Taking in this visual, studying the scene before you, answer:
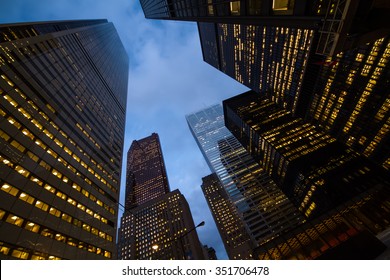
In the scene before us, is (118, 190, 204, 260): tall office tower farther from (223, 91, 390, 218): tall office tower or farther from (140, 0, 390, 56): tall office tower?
(140, 0, 390, 56): tall office tower

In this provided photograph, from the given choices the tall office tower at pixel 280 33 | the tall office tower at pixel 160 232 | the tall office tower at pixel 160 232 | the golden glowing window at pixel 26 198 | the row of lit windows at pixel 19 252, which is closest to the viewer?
the tall office tower at pixel 280 33

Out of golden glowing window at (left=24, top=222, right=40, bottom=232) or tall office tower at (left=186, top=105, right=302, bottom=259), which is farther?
tall office tower at (left=186, top=105, right=302, bottom=259)

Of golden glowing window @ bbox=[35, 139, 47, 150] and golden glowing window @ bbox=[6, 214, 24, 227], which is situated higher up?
golden glowing window @ bbox=[35, 139, 47, 150]

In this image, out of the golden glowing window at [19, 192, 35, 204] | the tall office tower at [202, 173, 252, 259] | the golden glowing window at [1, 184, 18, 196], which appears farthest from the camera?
the tall office tower at [202, 173, 252, 259]

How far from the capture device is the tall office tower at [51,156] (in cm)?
2558

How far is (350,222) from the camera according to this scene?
1442 inches

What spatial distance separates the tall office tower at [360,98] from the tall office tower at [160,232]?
305ft

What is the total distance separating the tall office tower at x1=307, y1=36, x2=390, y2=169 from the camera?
62250 mm

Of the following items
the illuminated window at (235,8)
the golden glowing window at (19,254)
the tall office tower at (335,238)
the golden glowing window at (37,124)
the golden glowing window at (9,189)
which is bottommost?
the tall office tower at (335,238)

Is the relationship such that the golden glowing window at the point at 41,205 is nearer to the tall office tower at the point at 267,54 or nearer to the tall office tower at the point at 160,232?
the tall office tower at the point at 267,54

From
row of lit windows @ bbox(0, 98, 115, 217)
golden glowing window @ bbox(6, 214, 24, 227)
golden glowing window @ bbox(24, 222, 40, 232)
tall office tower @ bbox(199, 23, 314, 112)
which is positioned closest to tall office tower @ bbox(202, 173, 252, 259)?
tall office tower @ bbox(199, 23, 314, 112)

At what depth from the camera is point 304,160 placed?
94.8 meters

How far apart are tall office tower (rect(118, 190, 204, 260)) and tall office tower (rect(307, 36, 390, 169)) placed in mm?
92929

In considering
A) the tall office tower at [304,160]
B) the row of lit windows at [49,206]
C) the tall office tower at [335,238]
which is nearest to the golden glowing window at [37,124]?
the row of lit windows at [49,206]
